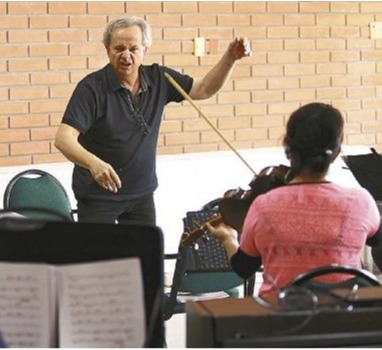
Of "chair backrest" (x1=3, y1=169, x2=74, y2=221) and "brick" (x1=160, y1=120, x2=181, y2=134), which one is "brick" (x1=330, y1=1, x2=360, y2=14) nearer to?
"brick" (x1=160, y1=120, x2=181, y2=134)

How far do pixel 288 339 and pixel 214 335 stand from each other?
0.46 feet

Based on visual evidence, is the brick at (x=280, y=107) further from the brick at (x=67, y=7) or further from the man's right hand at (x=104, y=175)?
the man's right hand at (x=104, y=175)

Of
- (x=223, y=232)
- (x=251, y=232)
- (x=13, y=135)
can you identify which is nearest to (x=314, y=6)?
(x=13, y=135)

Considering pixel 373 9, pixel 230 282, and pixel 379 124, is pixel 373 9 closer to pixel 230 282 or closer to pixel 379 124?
pixel 379 124

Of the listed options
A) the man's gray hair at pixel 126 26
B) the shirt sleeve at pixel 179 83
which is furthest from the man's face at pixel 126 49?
the shirt sleeve at pixel 179 83

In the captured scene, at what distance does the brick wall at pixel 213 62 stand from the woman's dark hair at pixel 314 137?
9.42 ft

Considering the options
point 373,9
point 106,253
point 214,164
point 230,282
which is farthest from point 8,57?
point 106,253

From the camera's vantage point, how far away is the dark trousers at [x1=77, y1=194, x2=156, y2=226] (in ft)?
14.4

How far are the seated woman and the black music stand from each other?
0.68 m

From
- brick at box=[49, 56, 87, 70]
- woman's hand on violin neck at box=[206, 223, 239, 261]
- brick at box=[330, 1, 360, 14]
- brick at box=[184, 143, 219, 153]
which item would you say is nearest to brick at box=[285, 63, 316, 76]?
brick at box=[330, 1, 360, 14]

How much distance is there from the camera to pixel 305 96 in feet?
20.3

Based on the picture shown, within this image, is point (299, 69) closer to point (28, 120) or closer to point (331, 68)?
point (331, 68)

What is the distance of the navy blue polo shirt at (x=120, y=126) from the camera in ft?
14.2

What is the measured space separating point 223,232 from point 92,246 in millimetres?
1074
